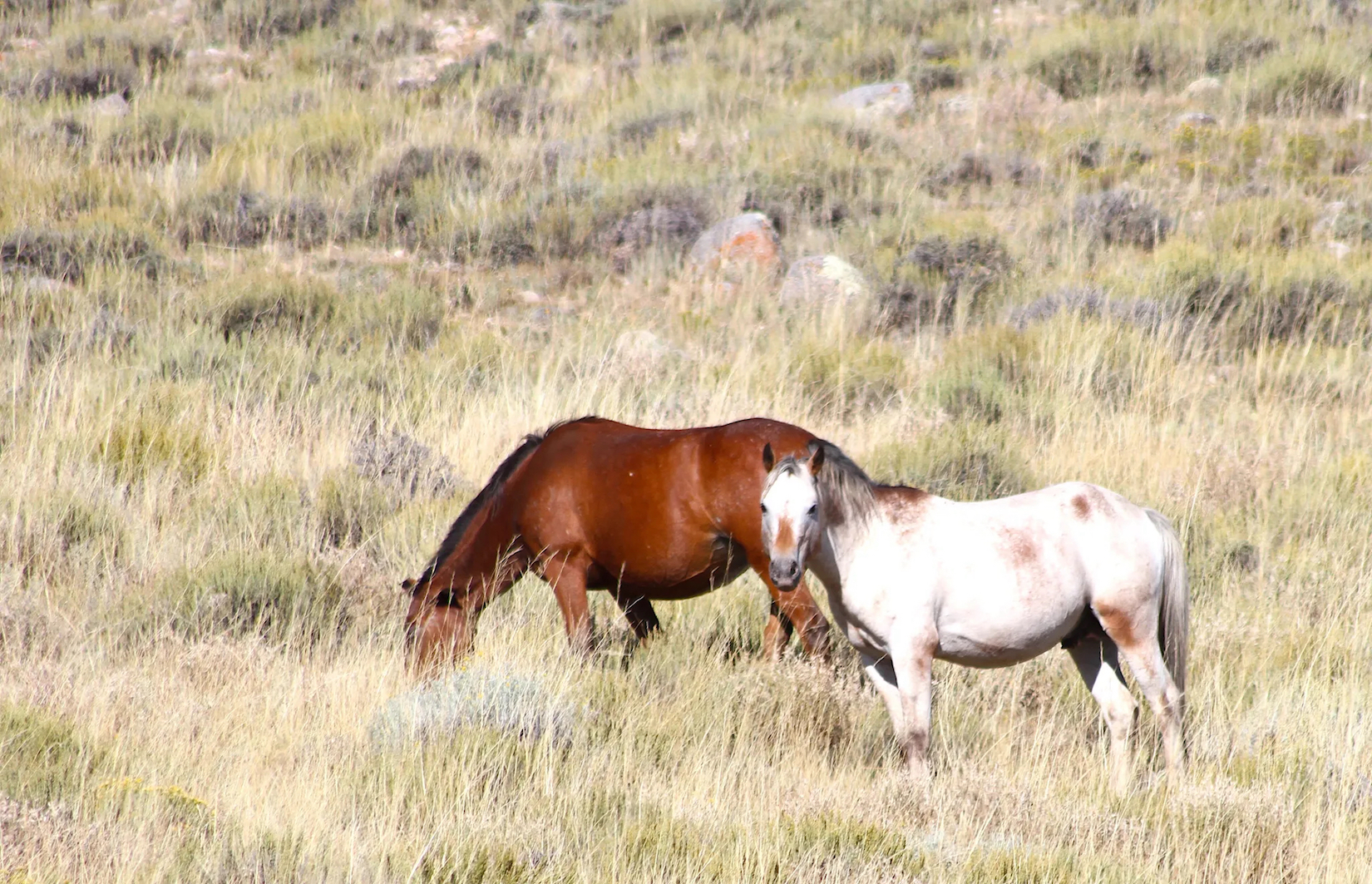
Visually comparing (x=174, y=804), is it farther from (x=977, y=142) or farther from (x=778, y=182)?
(x=977, y=142)

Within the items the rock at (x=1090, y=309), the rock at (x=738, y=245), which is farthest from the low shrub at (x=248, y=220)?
the rock at (x=1090, y=309)

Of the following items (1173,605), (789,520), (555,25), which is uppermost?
(789,520)

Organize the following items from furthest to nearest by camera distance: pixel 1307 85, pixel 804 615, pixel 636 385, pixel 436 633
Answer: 1. pixel 1307 85
2. pixel 636 385
3. pixel 436 633
4. pixel 804 615

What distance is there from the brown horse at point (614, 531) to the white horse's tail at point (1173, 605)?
1.39 metres

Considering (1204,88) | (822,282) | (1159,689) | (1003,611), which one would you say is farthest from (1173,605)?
(1204,88)

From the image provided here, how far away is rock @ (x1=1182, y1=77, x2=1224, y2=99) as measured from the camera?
1593cm

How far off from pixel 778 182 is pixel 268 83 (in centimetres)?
804

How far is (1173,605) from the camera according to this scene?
5.02 meters

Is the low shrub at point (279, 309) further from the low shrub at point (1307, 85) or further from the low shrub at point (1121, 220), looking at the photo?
the low shrub at point (1307, 85)

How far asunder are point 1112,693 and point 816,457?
5.45 feet

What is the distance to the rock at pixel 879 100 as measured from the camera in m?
16.1

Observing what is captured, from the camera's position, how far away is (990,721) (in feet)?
17.6

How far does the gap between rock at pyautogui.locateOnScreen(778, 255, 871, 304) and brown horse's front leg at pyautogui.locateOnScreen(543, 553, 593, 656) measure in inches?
246

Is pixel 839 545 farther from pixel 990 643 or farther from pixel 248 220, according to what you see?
pixel 248 220
